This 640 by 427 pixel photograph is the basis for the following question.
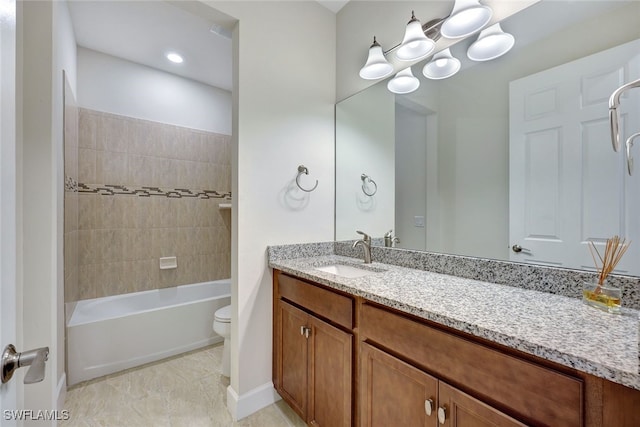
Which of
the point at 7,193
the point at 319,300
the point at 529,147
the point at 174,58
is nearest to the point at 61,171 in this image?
the point at 174,58

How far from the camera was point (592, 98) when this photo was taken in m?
1.04

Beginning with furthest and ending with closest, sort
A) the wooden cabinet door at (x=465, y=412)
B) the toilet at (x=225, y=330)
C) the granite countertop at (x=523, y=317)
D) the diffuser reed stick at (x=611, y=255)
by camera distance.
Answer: the toilet at (x=225, y=330), the diffuser reed stick at (x=611, y=255), the wooden cabinet door at (x=465, y=412), the granite countertop at (x=523, y=317)

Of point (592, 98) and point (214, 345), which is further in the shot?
point (214, 345)

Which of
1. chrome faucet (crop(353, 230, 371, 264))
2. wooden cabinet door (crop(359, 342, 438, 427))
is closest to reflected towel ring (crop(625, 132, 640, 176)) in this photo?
wooden cabinet door (crop(359, 342, 438, 427))

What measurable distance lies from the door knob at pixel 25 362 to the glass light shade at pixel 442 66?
6.24ft

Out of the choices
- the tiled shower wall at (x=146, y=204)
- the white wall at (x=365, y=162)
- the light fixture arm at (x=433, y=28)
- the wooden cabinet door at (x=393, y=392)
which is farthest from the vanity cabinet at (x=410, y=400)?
the tiled shower wall at (x=146, y=204)

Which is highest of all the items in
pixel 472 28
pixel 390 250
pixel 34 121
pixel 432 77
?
pixel 472 28

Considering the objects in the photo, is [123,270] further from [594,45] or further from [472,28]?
[594,45]

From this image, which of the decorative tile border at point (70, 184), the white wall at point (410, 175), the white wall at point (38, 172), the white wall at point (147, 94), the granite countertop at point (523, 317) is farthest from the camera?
the white wall at point (147, 94)

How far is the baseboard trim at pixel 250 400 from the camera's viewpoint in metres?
1.64

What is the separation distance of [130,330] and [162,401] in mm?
700

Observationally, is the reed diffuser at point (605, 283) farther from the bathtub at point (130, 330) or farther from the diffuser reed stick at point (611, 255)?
the bathtub at point (130, 330)

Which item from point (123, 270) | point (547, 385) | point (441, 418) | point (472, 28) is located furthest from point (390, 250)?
point (123, 270)

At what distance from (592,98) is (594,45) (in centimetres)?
21
